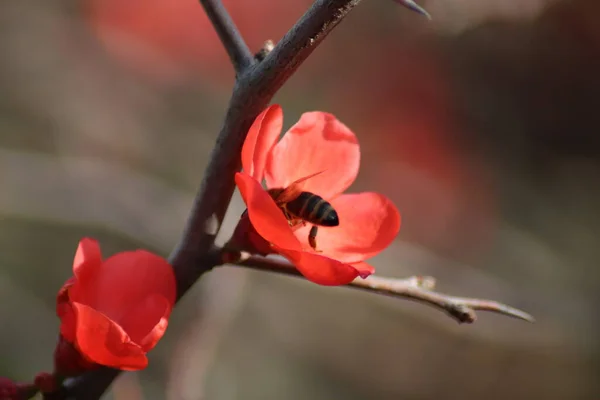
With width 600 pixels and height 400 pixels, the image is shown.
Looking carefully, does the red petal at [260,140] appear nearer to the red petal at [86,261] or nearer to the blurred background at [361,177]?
the red petal at [86,261]

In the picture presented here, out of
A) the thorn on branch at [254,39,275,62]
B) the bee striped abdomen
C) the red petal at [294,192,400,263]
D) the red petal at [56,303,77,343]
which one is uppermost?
the thorn on branch at [254,39,275,62]

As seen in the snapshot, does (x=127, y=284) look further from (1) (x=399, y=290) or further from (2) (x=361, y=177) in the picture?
(2) (x=361, y=177)

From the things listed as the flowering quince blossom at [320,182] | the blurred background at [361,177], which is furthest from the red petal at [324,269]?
the blurred background at [361,177]

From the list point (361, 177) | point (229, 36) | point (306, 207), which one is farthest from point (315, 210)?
point (361, 177)

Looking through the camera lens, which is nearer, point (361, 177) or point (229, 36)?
point (229, 36)

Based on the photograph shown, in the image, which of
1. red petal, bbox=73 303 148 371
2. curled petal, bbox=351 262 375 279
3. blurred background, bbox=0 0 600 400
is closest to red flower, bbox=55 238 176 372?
red petal, bbox=73 303 148 371

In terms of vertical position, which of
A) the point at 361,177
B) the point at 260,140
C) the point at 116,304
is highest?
the point at 260,140

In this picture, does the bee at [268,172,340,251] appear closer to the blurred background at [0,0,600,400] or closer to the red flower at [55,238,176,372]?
the red flower at [55,238,176,372]

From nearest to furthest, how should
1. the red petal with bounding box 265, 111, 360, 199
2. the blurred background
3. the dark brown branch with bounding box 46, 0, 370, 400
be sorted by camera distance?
1. the dark brown branch with bounding box 46, 0, 370, 400
2. the red petal with bounding box 265, 111, 360, 199
3. the blurred background
